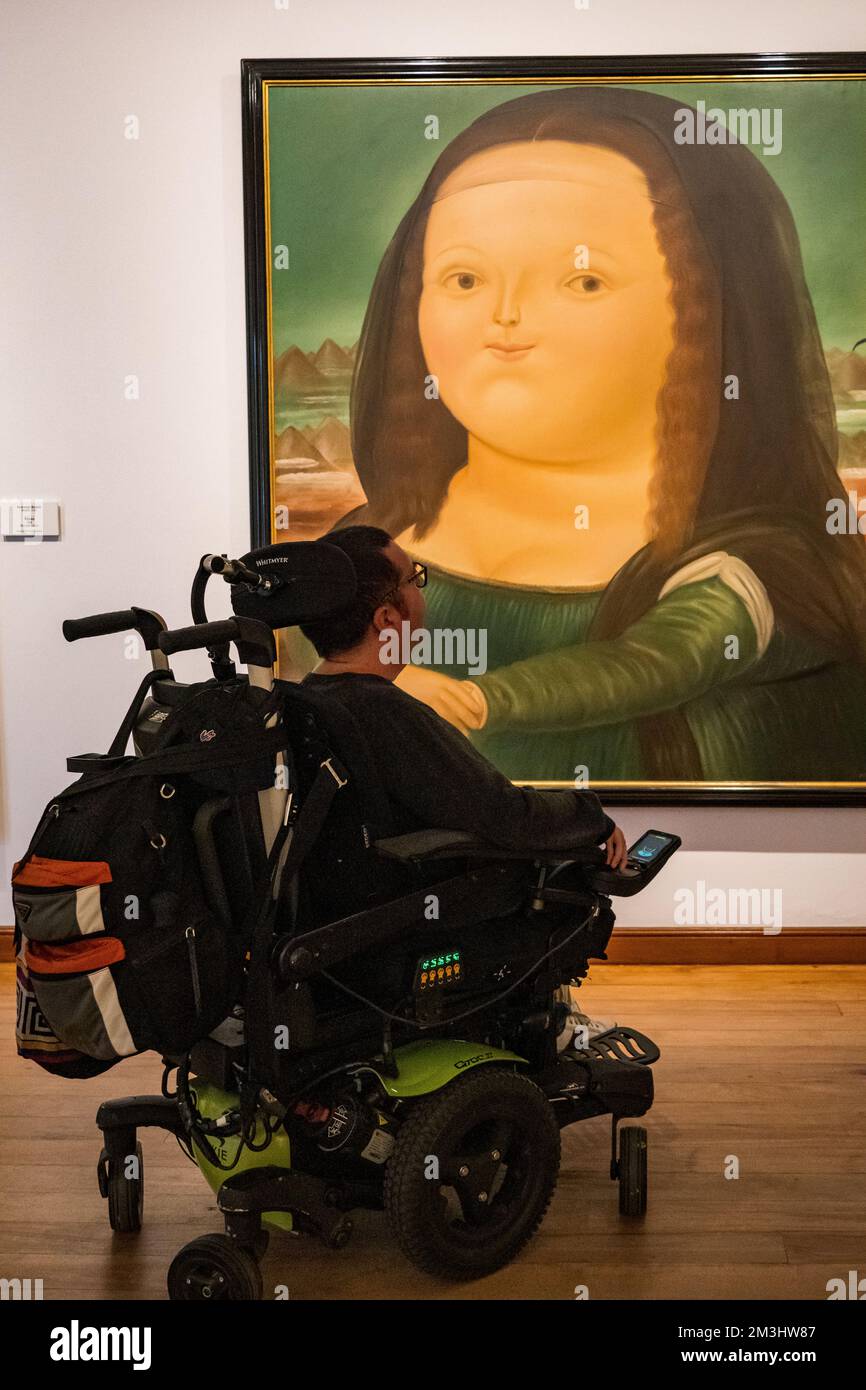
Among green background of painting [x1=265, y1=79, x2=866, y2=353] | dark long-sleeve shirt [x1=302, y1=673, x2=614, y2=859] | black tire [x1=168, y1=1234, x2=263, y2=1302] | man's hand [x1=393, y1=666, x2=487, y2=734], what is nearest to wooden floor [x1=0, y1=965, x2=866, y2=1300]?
black tire [x1=168, y1=1234, x2=263, y2=1302]

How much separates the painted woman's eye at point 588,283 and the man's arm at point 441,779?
1.66 metres

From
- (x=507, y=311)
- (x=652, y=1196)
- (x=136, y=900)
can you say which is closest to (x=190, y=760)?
(x=136, y=900)

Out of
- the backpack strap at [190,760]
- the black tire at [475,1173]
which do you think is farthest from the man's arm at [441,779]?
the black tire at [475,1173]

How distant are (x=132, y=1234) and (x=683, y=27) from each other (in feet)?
9.54

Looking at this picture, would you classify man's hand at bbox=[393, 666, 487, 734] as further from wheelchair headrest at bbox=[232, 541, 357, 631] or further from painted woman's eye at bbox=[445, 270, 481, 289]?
wheelchair headrest at bbox=[232, 541, 357, 631]

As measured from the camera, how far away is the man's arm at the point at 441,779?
1.83 metres

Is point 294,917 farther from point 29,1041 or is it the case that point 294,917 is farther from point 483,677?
point 483,677

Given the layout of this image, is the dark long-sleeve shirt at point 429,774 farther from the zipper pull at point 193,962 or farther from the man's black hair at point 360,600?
the zipper pull at point 193,962

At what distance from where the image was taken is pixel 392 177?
10.2ft

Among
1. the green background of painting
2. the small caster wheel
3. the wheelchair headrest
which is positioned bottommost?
the small caster wheel

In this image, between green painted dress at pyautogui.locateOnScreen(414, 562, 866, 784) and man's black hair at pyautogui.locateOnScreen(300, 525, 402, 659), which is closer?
man's black hair at pyautogui.locateOnScreen(300, 525, 402, 659)

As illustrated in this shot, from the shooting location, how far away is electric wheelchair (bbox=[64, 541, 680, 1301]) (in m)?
1.71

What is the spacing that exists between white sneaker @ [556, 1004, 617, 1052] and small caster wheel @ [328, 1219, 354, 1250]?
466mm

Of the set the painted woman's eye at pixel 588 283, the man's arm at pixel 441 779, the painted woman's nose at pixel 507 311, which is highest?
the painted woman's eye at pixel 588 283
